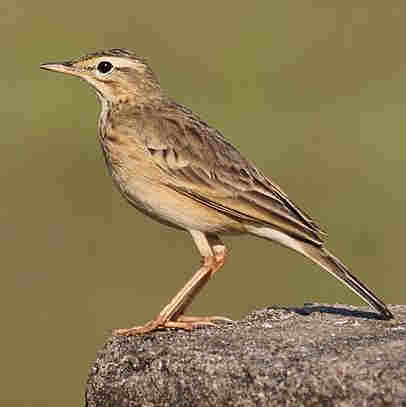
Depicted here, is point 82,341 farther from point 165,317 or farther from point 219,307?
point 165,317

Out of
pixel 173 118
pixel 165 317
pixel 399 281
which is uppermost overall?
pixel 173 118

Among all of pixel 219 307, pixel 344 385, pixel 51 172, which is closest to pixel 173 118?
pixel 344 385

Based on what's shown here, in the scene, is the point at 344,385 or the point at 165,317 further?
the point at 165,317

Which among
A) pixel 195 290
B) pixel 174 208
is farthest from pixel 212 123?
pixel 174 208

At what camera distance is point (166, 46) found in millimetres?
26516

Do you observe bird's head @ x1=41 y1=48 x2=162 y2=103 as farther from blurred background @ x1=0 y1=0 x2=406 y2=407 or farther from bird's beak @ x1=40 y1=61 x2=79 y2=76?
blurred background @ x1=0 y1=0 x2=406 y2=407

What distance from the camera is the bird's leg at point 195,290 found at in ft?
29.6

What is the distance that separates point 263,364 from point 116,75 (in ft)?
11.1

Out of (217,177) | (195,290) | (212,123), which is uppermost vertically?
(217,177)

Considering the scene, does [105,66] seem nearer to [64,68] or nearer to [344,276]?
[64,68]

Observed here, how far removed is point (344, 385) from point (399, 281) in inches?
389

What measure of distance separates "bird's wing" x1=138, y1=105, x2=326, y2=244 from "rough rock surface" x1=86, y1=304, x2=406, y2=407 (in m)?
0.64

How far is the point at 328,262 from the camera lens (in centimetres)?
894

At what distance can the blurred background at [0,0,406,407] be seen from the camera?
1658 centimetres
